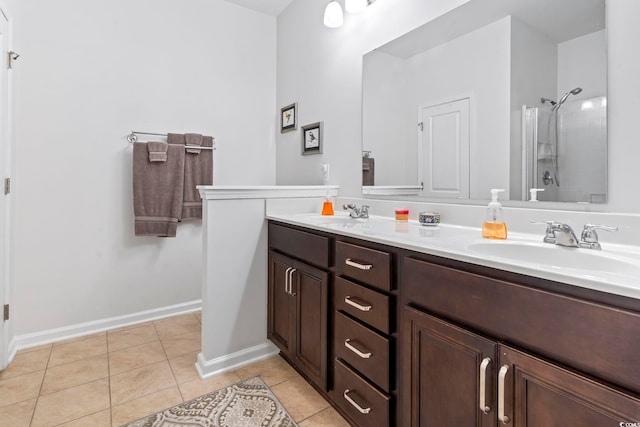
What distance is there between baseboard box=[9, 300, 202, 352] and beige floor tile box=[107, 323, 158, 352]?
73mm

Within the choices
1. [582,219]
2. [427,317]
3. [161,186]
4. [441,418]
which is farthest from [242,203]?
[582,219]

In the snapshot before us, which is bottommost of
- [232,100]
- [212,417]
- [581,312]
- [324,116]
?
[212,417]

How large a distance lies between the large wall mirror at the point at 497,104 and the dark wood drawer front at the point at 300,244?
602mm

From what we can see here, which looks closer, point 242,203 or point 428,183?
point 428,183

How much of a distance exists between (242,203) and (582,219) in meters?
1.56

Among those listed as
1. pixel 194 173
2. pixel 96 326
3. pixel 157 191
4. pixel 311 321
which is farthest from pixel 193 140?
pixel 311 321

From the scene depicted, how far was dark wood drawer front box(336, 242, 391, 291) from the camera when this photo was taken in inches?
46.0

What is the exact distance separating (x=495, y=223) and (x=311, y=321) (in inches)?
36.6

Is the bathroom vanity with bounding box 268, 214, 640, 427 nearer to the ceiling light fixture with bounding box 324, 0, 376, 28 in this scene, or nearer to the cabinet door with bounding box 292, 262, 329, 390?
the cabinet door with bounding box 292, 262, 329, 390

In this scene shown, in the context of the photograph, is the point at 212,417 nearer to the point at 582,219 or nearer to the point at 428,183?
the point at 428,183

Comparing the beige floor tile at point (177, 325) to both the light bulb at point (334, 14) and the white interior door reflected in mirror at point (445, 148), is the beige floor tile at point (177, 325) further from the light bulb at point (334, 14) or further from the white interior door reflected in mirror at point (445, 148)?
the light bulb at point (334, 14)

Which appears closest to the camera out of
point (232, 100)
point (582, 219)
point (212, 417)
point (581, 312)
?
point (581, 312)

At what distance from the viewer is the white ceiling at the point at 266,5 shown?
276 centimetres

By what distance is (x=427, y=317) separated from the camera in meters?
1.02
